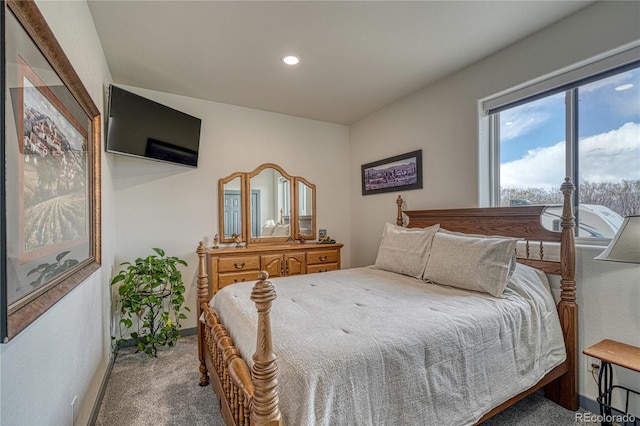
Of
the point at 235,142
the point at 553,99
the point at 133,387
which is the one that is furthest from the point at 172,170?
the point at 553,99

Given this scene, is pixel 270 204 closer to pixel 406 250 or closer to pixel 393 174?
pixel 393 174

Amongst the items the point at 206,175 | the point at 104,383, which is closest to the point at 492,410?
the point at 104,383

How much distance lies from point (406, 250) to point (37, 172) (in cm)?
241

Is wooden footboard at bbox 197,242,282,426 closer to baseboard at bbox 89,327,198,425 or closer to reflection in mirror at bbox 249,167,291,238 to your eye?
baseboard at bbox 89,327,198,425

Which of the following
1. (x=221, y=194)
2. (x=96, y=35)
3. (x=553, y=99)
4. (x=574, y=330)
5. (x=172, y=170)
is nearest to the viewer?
(x=574, y=330)

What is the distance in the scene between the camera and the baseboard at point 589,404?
1917mm

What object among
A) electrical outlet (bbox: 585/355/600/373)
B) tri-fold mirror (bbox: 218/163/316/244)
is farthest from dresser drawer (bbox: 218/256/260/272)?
electrical outlet (bbox: 585/355/600/373)

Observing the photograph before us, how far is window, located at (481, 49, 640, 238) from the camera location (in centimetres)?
191

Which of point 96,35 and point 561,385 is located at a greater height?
point 96,35

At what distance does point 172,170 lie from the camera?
3277mm

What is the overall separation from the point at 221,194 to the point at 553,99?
327cm

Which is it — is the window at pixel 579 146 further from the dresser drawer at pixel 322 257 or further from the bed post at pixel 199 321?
the bed post at pixel 199 321

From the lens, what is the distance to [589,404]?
195cm

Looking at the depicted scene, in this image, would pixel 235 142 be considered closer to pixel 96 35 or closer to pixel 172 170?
pixel 172 170
